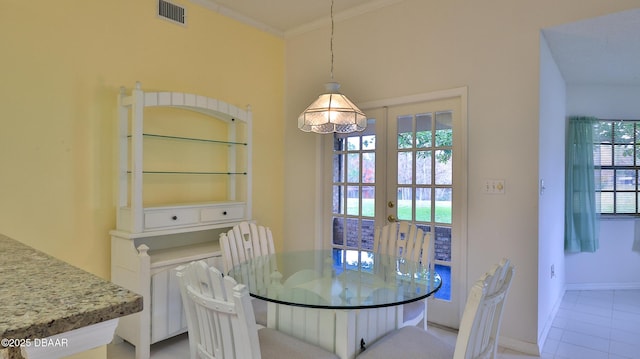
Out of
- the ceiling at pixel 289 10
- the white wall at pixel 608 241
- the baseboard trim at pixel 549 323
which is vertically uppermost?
the ceiling at pixel 289 10

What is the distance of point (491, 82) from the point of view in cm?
292

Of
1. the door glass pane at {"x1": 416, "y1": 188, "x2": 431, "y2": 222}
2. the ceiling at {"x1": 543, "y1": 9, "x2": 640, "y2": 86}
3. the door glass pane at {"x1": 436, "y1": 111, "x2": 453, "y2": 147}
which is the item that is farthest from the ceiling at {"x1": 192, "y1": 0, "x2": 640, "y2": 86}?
the door glass pane at {"x1": 416, "y1": 188, "x2": 431, "y2": 222}

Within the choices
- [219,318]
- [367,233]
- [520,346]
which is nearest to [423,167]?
[367,233]

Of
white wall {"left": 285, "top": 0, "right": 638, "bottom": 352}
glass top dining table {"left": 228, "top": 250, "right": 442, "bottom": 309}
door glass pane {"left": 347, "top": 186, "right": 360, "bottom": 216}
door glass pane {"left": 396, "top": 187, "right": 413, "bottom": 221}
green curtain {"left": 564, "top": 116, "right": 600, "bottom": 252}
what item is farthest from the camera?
green curtain {"left": 564, "top": 116, "right": 600, "bottom": 252}

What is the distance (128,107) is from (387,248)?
7.36 ft

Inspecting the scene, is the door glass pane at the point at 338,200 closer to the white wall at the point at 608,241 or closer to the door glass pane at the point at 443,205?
the door glass pane at the point at 443,205

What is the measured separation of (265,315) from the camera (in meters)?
2.28

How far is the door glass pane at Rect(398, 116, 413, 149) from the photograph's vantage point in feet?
11.2

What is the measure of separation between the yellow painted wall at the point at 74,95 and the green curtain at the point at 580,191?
4092 millimetres

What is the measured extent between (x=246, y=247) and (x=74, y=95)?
1.66 meters

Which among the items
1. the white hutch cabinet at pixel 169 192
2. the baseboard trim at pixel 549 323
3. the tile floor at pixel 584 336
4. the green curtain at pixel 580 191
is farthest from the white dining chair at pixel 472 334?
the green curtain at pixel 580 191

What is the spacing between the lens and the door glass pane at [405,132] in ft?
11.2

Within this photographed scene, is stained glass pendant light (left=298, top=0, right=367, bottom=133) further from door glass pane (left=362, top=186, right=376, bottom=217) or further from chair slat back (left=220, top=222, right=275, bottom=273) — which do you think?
door glass pane (left=362, top=186, right=376, bottom=217)

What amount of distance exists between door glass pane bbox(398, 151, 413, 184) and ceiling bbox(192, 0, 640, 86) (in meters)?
1.39
